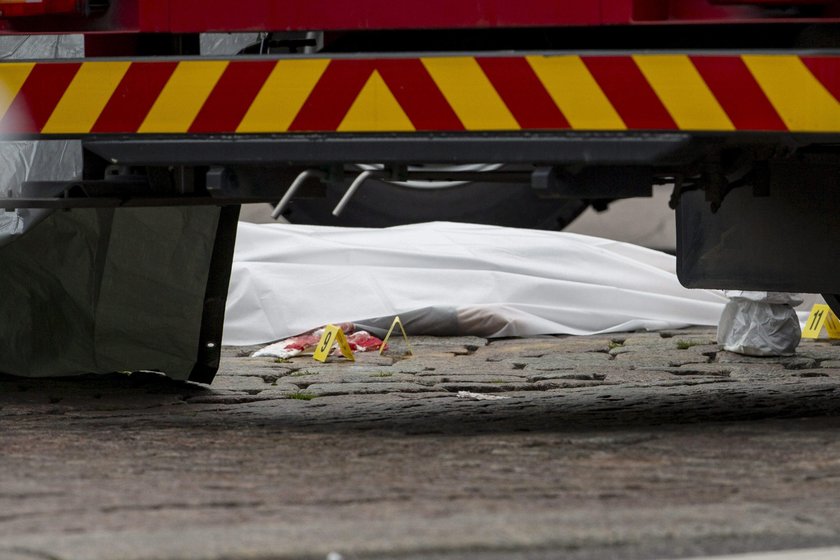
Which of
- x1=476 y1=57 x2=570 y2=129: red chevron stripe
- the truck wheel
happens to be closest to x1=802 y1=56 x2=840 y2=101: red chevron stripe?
x1=476 y1=57 x2=570 y2=129: red chevron stripe

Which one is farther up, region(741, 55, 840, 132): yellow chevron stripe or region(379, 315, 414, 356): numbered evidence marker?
region(741, 55, 840, 132): yellow chevron stripe

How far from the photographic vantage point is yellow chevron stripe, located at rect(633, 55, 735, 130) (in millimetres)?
3492

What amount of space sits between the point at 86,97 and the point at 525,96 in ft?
3.61

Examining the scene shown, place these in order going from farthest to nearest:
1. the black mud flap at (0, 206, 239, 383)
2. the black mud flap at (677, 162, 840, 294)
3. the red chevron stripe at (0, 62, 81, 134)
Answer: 1. the black mud flap at (0, 206, 239, 383)
2. the black mud flap at (677, 162, 840, 294)
3. the red chevron stripe at (0, 62, 81, 134)

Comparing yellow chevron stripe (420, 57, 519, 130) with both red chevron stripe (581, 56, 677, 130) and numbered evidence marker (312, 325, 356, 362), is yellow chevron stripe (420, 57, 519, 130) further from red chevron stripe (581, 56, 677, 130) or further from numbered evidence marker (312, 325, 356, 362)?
numbered evidence marker (312, 325, 356, 362)

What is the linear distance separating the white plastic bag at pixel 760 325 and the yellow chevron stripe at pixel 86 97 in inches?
142

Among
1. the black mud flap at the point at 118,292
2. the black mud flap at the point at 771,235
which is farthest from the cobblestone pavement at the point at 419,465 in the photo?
the black mud flap at the point at 771,235

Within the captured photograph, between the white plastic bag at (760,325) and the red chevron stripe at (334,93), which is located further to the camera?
the white plastic bag at (760,325)

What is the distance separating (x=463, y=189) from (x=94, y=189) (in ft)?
19.1

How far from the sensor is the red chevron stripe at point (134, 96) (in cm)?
374

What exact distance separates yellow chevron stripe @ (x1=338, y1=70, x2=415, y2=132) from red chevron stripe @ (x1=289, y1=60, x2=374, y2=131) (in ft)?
0.05

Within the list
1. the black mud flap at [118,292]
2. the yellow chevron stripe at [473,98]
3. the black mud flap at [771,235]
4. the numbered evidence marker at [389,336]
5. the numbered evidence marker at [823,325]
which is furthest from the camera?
the numbered evidence marker at [823,325]

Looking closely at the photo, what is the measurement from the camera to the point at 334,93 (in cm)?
364

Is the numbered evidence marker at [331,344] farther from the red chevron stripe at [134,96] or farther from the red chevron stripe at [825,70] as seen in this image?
the red chevron stripe at [825,70]
